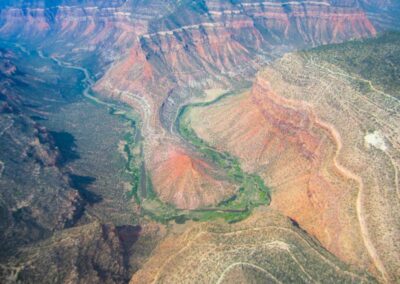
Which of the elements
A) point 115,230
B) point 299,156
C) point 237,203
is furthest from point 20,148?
point 299,156

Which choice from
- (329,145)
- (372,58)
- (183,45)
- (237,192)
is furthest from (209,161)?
(183,45)

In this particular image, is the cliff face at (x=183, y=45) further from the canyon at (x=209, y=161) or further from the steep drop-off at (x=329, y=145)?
the steep drop-off at (x=329, y=145)

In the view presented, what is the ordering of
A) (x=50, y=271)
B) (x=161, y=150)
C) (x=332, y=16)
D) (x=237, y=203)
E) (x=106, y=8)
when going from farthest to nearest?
1. (x=106, y=8)
2. (x=332, y=16)
3. (x=161, y=150)
4. (x=237, y=203)
5. (x=50, y=271)

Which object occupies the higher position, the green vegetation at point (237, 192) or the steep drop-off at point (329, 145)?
the steep drop-off at point (329, 145)

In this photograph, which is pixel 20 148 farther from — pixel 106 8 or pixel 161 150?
pixel 106 8

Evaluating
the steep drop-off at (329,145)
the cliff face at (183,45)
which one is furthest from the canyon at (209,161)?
the cliff face at (183,45)

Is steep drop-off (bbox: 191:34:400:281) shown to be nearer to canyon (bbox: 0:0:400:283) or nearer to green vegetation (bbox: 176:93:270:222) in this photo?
canyon (bbox: 0:0:400:283)

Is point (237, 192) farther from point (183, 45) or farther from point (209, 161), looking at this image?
point (183, 45)
